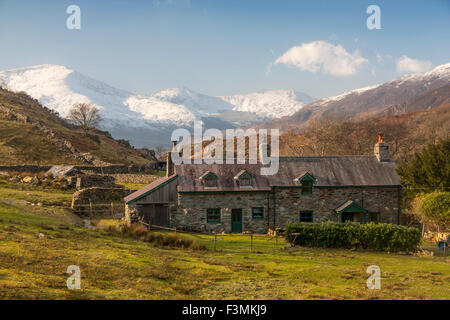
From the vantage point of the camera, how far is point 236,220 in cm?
3341

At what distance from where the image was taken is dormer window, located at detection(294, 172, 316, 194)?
3403 centimetres

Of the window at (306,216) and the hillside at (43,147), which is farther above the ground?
the hillside at (43,147)

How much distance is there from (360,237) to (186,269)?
13.9 m

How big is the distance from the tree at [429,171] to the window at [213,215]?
65.7 ft

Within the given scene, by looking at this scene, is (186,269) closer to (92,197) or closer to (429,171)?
(92,197)

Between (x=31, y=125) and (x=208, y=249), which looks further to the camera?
(x=31, y=125)

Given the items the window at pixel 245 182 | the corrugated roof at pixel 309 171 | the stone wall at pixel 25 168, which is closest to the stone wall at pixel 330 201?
the corrugated roof at pixel 309 171

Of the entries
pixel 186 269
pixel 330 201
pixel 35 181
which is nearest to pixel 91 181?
pixel 35 181

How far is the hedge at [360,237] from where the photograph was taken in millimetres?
26312

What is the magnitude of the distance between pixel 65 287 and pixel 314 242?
17.8m

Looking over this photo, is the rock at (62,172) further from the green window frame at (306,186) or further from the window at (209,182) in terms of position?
the green window frame at (306,186)
